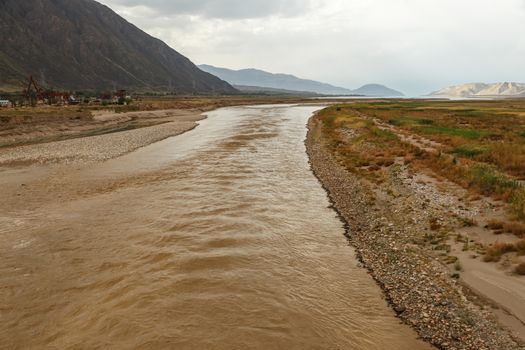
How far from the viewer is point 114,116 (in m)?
76.5

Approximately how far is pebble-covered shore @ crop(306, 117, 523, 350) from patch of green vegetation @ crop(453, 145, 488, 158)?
43.5 ft

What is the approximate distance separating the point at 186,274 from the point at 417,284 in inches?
334

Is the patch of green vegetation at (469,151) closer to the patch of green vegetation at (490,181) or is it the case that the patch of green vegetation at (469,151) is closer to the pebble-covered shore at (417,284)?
the patch of green vegetation at (490,181)

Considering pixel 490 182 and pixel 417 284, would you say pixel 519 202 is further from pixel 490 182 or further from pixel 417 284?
pixel 417 284

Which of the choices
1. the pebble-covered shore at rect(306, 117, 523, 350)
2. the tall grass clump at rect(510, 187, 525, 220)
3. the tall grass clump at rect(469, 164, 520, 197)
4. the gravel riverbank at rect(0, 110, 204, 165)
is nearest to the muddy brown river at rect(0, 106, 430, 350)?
the pebble-covered shore at rect(306, 117, 523, 350)

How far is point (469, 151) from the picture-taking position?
27.8 m

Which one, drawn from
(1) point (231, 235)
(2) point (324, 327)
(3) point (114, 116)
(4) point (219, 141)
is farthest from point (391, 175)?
(3) point (114, 116)

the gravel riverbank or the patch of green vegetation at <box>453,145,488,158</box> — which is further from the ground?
the patch of green vegetation at <box>453,145,488,158</box>

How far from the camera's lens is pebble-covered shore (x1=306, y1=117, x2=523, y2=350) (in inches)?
360

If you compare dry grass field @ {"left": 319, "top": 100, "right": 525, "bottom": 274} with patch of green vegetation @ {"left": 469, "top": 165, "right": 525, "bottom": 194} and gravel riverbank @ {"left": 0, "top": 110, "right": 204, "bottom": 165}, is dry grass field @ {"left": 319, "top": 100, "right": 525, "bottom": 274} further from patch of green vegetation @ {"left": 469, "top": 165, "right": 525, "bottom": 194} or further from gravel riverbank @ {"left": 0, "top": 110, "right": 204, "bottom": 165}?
gravel riverbank @ {"left": 0, "top": 110, "right": 204, "bottom": 165}

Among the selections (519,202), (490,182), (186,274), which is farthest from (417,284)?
(490,182)

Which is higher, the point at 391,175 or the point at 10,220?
the point at 391,175

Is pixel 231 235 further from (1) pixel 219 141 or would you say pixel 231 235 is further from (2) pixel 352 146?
(1) pixel 219 141

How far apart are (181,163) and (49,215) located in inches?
596
